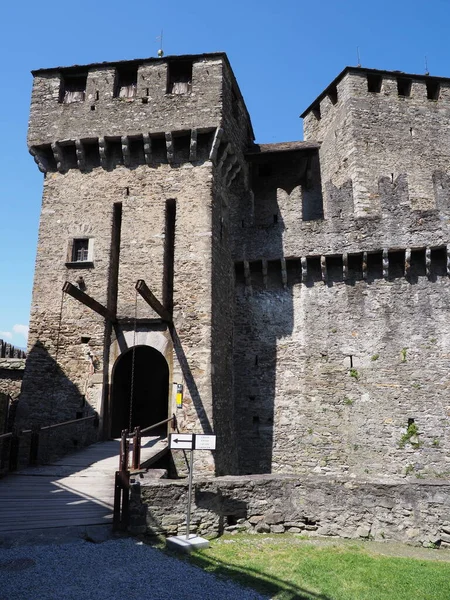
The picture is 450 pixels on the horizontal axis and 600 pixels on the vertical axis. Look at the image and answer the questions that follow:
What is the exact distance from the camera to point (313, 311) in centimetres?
1569

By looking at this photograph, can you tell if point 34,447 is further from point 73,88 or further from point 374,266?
point 73,88

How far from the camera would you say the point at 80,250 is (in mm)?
14891

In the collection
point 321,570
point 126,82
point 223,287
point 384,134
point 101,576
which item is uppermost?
point 126,82

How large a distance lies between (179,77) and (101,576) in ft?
48.3

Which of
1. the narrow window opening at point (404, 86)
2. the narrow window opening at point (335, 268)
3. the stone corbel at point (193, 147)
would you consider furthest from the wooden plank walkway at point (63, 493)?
the narrow window opening at point (404, 86)

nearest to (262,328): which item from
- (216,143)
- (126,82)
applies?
(216,143)

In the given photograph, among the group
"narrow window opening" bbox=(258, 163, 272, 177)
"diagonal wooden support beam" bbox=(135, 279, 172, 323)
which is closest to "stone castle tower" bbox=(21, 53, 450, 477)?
"diagonal wooden support beam" bbox=(135, 279, 172, 323)

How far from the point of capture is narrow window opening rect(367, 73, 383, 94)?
19.1 meters

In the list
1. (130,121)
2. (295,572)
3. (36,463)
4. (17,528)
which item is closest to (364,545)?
(295,572)

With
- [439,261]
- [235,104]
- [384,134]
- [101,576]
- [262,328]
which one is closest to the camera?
[101,576]

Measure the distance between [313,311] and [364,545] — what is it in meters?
8.01

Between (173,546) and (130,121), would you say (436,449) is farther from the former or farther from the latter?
(130,121)

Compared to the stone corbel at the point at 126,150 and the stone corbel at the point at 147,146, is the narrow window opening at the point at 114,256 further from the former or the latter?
the stone corbel at the point at 147,146

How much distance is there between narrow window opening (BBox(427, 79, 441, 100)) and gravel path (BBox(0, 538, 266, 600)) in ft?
64.3
